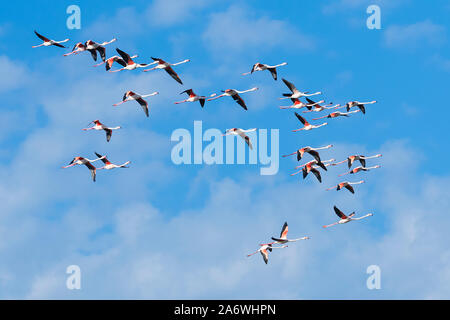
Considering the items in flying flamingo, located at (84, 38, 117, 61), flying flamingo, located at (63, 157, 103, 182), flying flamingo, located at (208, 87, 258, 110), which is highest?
flying flamingo, located at (84, 38, 117, 61)

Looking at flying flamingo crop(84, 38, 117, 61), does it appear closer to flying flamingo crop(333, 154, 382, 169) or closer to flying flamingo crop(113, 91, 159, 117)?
flying flamingo crop(113, 91, 159, 117)

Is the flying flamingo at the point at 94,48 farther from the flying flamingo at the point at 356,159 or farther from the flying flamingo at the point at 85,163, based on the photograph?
the flying flamingo at the point at 356,159

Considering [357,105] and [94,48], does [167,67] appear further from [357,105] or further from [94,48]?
[357,105]

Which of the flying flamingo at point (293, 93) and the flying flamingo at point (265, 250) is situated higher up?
the flying flamingo at point (293, 93)

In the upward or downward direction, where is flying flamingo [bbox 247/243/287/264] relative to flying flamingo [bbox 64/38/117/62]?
downward

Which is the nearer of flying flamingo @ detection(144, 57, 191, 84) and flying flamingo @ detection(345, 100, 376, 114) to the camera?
flying flamingo @ detection(144, 57, 191, 84)

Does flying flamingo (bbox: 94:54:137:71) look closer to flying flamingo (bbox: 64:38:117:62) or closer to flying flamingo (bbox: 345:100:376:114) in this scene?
flying flamingo (bbox: 64:38:117:62)

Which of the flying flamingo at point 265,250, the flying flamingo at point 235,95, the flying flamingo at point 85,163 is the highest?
the flying flamingo at point 235,95

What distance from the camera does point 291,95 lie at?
74625 millimetres

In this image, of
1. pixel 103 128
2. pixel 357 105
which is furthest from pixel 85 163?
pixel 357 105
